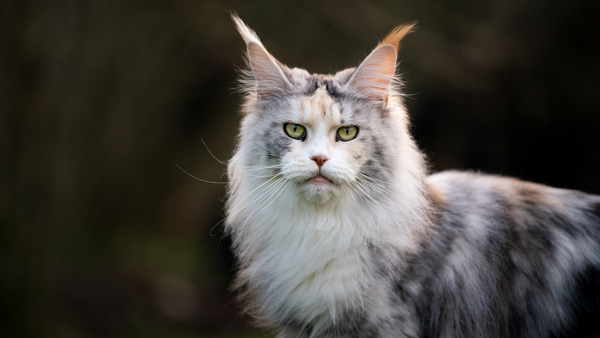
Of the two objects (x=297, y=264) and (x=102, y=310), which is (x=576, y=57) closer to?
(x=297, y=264)

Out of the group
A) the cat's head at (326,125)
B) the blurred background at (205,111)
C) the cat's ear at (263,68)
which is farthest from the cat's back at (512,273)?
the blurred background at (205,111)

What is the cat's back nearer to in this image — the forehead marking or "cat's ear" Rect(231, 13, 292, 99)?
the forehead marking

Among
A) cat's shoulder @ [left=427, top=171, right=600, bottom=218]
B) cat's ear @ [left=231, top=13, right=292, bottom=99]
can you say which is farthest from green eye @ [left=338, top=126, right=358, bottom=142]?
cat's shoulder @ [left=427, top=171, right=600, bottom=218]

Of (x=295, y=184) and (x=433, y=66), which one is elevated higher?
(x=433, y=66)

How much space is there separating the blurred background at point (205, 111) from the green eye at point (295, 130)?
2.28 m

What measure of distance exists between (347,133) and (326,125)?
0.11 metres

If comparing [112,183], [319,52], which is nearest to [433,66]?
[319,52]

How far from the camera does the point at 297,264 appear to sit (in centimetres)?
202

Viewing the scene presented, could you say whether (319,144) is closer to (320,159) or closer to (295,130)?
(320,159)

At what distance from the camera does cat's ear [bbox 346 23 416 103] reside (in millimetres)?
2006

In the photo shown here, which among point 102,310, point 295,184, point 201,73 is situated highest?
point 201,73

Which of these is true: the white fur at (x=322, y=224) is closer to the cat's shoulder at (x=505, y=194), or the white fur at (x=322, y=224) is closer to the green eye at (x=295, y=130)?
the green eye at (x=295, y=130)

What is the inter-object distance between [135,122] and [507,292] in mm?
4309

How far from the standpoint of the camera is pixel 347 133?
6.49ft
